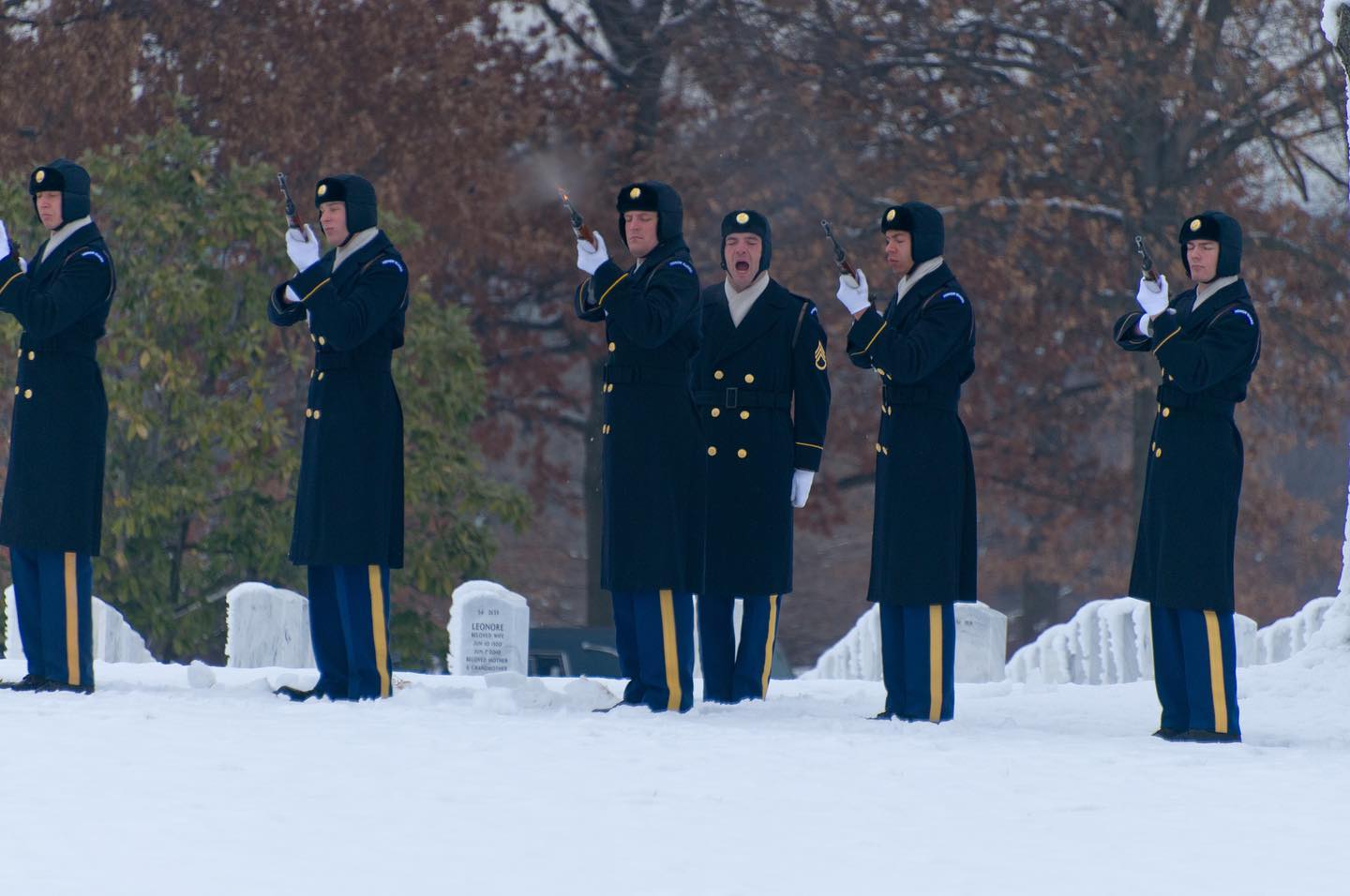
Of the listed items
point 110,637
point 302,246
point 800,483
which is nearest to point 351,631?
point 302,246

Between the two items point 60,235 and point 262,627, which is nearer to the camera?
point 60,235

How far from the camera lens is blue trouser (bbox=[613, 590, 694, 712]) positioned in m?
8.03

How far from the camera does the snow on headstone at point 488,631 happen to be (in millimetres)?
11680

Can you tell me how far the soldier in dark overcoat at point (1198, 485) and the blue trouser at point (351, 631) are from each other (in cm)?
289

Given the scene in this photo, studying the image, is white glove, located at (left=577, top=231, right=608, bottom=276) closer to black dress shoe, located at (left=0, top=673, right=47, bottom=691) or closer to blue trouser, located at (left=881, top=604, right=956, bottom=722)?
blue trouser, located at (left=881, top=604, right=956, bottom=722)

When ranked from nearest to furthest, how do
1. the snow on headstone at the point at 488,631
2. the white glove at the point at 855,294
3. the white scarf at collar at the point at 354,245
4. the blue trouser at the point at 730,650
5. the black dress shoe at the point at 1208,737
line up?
the black dress shoe at the point at 1208,737
the white glove at the point at 855,294
the white scarf at collar at the point at 354,245
the blue trouser at the point at 730,650
the snow on headstone at the point at 488,631

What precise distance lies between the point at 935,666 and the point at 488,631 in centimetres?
419

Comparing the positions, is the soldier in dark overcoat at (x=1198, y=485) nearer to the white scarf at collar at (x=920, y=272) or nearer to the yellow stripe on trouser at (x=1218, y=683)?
the yellow stripe on trouser at (x=1218, y=683)

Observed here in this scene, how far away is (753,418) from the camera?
8.73m

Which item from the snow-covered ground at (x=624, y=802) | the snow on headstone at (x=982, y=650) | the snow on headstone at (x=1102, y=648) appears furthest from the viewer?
the snow on headstone at (x=982, y=650)

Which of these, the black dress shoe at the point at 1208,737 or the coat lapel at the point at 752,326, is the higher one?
the coat lapel at the point at 752,326

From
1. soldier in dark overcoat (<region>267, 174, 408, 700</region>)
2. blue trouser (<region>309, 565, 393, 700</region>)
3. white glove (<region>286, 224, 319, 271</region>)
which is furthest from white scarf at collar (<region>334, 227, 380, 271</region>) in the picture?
blue trouser (<region>309, 565, 393, 700</region>)

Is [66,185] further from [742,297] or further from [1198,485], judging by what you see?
[1198,485]

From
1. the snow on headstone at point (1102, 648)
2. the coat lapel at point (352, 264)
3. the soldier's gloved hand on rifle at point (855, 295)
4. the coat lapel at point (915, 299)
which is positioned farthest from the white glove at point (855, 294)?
the snow on headstone at point (1102, 648)
